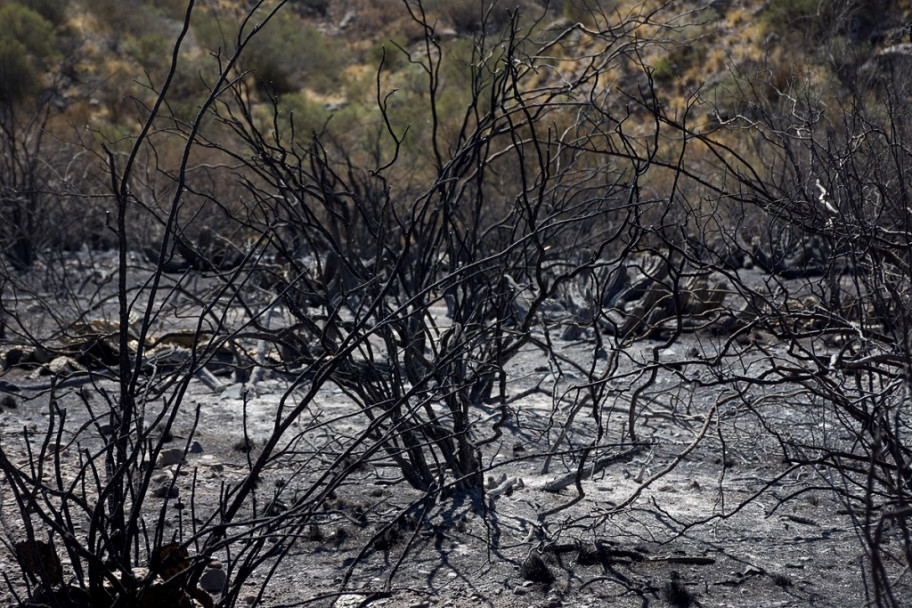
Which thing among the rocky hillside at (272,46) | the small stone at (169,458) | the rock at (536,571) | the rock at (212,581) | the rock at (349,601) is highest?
the rocky hillside at (272,46)

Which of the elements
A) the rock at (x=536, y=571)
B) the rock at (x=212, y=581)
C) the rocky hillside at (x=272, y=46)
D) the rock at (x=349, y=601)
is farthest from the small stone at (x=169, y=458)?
the rocky hillside at (x=272, y=46)

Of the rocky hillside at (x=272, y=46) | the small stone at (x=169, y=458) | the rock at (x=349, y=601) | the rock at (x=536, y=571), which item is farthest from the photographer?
the rocky hillside at (x=272, y=46)

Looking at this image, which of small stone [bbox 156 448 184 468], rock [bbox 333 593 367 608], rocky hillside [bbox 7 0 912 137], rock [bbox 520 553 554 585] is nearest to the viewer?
rock [bbox 333 593 367 608]

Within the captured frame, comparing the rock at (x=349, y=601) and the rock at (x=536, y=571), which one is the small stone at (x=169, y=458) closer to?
the rock at (x=349, y=601)

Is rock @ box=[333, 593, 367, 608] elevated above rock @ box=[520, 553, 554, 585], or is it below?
below

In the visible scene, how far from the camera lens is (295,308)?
406 centimetres

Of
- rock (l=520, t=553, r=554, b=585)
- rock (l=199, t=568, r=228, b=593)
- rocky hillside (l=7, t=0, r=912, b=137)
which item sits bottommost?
rock (l=199, t=568, r=228, b=593)

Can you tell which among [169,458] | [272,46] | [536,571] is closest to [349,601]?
[536,571]

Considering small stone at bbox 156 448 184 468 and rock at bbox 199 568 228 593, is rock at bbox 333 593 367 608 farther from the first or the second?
small stone at bbox 156 448 184 468

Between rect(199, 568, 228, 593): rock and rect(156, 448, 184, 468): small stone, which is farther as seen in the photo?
rect(156, 448, 184, 468): small stone

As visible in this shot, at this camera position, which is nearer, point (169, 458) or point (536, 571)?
point (536, 571)

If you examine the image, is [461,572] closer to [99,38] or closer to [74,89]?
[74,89]

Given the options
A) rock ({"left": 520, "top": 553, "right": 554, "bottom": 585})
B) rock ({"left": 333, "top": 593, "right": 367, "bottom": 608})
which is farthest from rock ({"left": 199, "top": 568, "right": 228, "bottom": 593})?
rock ({"left": 520, "top": 553, "right": 554, "bottom": 585})

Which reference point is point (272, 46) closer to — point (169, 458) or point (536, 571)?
point (169, 458)
